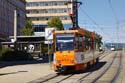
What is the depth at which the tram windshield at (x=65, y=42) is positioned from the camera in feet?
92.1

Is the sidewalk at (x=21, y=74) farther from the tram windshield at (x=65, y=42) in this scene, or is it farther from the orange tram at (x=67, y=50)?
the tram windshield at (x=65, y=42)

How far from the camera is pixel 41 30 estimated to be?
5330 inches

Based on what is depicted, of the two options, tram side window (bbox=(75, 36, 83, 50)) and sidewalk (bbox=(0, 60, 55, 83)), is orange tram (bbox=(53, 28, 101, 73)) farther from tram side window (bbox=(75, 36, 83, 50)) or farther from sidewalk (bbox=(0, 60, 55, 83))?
sidewalk (bbox=(0, 60, 55, 83))

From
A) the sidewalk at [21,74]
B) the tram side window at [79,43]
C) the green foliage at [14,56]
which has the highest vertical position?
the tram side window at [79,43]

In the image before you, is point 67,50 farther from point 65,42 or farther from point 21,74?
point 21,74

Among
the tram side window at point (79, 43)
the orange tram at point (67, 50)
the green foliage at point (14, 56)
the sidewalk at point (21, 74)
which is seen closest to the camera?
the sidewalk at point (21, 74)

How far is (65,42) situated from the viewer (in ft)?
92.3

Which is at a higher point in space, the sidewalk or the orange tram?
the orange tram

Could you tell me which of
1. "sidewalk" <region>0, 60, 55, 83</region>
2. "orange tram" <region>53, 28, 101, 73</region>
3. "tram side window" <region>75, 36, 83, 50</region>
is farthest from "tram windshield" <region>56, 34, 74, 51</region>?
"sidewalk" <region>0, 60, 55, 83</region>

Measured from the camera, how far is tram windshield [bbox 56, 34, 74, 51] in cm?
2806

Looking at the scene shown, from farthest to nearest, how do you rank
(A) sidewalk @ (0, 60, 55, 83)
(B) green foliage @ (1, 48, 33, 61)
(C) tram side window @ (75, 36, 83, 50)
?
1. (B) green foliage @ (1, 48, 33, 61)
2. (C) tram side window @ (75, 36, 83, 50)
3. (A) sidewalk @ (0, 60, 55, 83)

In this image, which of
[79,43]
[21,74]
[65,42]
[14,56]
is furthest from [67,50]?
[14,56]

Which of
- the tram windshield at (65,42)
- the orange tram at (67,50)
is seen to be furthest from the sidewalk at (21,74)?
the tram windshield at (65,42)

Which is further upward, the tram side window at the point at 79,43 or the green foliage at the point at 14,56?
the tram side window at the point at 79,43
